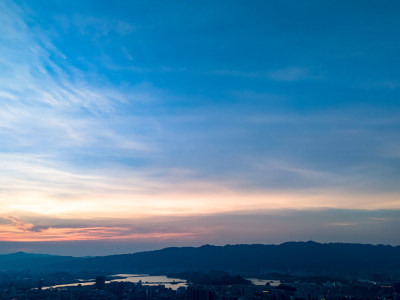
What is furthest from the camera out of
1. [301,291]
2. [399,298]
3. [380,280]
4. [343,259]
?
[343,259]

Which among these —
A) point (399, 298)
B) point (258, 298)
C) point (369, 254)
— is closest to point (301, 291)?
point (258, 298)

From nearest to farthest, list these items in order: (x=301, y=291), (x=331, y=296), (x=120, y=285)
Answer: (x=331, y=296) < (x=301, y=291) < (x=120, y=285)

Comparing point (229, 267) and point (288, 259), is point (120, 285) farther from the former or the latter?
point (288, 259)

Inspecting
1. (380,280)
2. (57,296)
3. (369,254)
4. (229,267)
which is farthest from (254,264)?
(57,296)

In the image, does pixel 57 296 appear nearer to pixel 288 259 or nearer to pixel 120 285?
pixel 120 285

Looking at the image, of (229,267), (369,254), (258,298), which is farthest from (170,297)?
(369,254)

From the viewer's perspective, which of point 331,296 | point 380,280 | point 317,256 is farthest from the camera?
point 317,256

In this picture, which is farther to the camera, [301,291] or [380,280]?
[380,280]

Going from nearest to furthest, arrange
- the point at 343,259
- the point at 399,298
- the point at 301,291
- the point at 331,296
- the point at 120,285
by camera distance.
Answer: the point at 399,298, the point at 331,296, the point at 301,291, the point at 120,285, the point at 343,259

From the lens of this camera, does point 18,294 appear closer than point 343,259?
Yes
